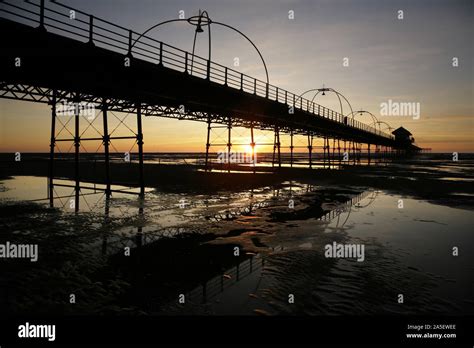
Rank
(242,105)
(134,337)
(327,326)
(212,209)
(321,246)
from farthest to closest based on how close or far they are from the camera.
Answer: (242,105), (212,209), (321,246), (327,326), (134,337)

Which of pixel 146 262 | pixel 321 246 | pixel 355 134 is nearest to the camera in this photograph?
pixel 146 262

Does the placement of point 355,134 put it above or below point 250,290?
above

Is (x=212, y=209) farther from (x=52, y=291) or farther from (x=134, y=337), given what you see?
(x=134, y=337)

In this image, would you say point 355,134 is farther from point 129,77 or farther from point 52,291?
point 52,291

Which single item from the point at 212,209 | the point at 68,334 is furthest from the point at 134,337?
the point at 212,209

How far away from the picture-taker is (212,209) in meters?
12.7

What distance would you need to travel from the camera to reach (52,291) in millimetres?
4926

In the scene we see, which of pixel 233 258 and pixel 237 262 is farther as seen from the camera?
pixel 233 258

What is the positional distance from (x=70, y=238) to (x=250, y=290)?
18.6 ft

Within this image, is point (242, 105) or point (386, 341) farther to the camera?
point (242, 105)

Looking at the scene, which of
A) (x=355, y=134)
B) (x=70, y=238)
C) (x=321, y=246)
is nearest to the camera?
(x=321, y=246)

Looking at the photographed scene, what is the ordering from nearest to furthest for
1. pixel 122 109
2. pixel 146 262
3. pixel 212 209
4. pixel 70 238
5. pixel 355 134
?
pixel 146 262 < pixel 70 238 < pixel 212 209 < pixel 122 109 < pixel 355 134

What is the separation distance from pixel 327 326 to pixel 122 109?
18.7 meters

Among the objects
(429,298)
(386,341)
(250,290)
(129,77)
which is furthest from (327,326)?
(129,77)
